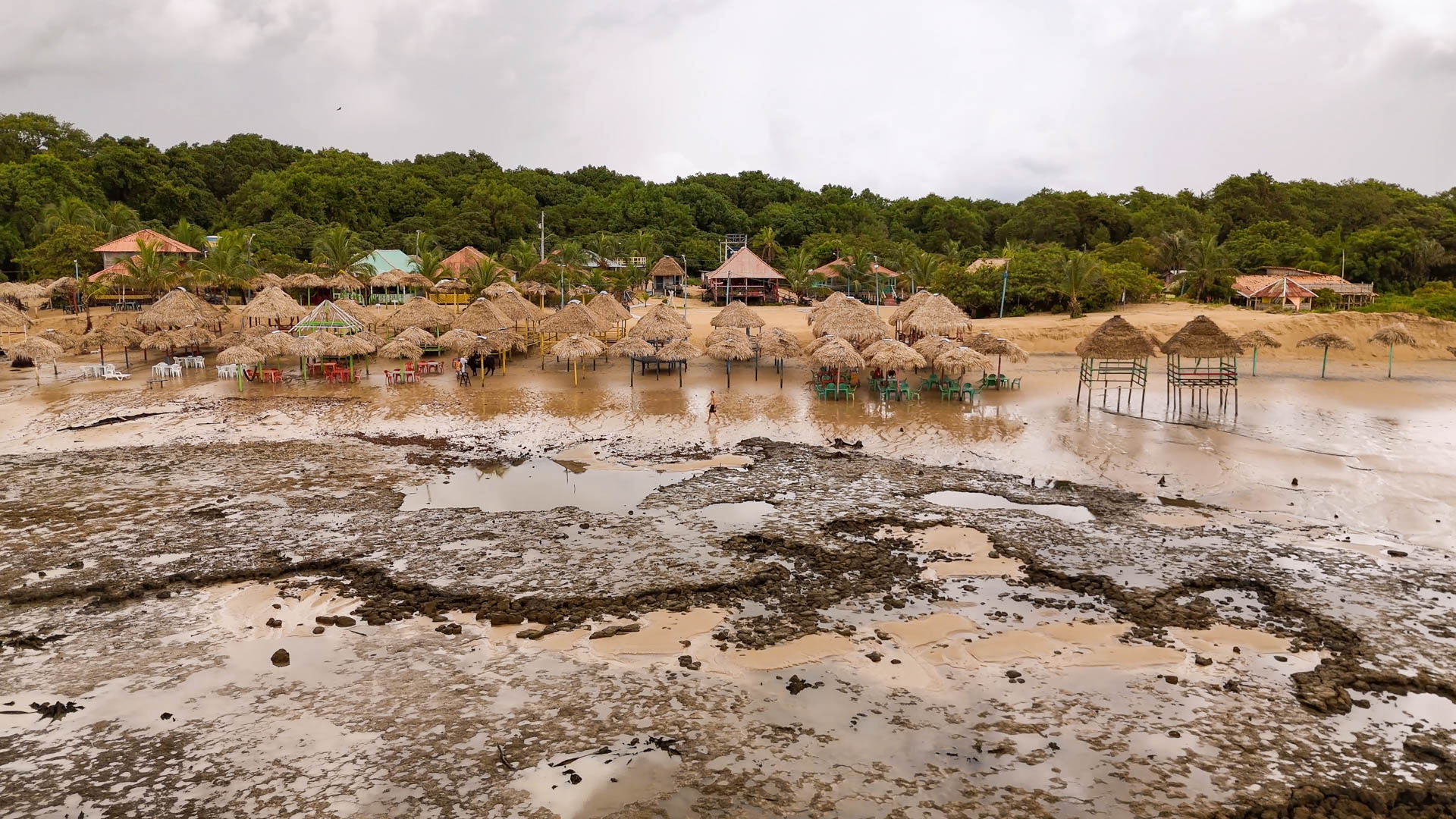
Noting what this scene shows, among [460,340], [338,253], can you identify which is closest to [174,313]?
[338,253]

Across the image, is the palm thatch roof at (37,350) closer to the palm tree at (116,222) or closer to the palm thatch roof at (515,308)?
the palm thatch roof at (515,308)

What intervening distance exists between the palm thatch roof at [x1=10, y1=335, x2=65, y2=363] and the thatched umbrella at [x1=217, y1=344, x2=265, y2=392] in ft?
16.8

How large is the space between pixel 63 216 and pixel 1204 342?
1927 inches

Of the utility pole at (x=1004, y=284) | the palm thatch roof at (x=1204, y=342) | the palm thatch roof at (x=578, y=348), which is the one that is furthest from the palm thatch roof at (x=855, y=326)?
the utility pole at (x=1004, y=284)

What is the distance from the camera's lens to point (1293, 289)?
3559cm

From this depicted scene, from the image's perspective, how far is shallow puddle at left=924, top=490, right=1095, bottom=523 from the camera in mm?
12797

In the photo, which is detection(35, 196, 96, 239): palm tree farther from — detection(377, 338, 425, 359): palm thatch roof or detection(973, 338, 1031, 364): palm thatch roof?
detection(973, 338, 1031, 364): palm thatch roof

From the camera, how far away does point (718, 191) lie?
215 feet

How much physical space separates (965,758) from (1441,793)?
3.51 metres

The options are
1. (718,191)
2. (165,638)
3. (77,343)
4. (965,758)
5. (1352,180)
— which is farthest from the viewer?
(718,191)

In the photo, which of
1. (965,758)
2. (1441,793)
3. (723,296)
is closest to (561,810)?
(965,758)

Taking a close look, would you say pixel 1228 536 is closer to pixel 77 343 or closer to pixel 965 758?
pixel 965 758

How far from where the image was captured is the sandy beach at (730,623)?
662cm

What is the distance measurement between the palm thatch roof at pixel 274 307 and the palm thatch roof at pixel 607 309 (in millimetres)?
9724
